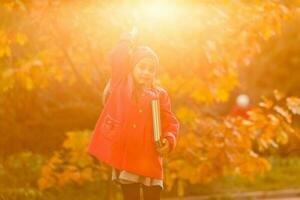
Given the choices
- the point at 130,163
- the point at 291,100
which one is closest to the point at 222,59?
the point at 291,100

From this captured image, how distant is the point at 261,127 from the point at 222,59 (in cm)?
88

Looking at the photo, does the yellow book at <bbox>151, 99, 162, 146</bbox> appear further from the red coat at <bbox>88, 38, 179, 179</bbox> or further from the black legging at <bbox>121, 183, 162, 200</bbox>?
the black legging at <bbox>121, 183, 162, 200</bbox>

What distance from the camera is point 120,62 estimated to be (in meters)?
5.14

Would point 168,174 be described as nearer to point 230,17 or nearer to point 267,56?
point 230,17

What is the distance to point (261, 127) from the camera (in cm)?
834

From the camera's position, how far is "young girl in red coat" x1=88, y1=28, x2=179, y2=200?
4789mm

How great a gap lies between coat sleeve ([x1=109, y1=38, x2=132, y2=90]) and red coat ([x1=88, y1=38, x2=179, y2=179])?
0.13 meters

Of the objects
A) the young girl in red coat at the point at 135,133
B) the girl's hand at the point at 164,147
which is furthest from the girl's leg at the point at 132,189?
the girl's hand at the point at 164,147

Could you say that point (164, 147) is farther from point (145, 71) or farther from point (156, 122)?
point (145, 71)

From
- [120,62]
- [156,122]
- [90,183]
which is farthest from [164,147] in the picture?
[90,183]

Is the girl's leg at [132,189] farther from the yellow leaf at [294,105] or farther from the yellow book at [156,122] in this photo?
the yellow leaf at [294,105]

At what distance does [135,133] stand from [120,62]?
60 centimetres

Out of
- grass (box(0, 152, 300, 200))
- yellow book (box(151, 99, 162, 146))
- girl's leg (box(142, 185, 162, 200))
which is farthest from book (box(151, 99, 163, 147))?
grass (box(0, 152, 300, 200))

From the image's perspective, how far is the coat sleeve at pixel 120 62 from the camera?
5.10m
